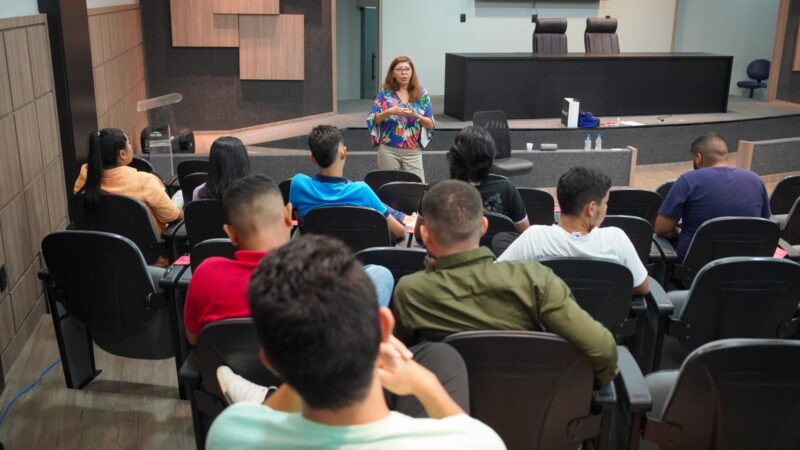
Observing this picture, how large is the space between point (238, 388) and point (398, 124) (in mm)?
3631

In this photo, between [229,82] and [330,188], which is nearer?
[330,188]

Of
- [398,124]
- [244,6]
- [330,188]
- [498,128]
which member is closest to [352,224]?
[330,188]

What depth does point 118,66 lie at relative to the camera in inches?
255

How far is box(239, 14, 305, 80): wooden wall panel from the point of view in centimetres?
815

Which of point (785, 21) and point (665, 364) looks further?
point (785, 21)

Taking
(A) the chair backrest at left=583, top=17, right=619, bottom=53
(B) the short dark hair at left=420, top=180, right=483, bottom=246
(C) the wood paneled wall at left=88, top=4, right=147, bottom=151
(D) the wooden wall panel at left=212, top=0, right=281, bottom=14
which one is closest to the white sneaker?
(B) the short dark hair at left=420, top=180, right=483, bottom=246

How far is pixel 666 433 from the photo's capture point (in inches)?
74.9

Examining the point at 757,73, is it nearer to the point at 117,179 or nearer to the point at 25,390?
the point at 117,179

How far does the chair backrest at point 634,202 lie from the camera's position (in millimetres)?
3971

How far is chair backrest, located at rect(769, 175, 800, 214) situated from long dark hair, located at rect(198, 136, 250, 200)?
3.27 metres

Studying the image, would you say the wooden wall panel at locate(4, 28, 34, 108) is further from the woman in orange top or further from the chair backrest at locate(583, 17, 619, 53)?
the chair backrest at locate(583, 17, 619, 53)

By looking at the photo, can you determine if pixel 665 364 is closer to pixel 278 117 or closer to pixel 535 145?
pixel 535 145

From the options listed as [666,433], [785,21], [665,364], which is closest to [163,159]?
[665,364]

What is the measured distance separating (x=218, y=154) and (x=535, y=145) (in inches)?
191
